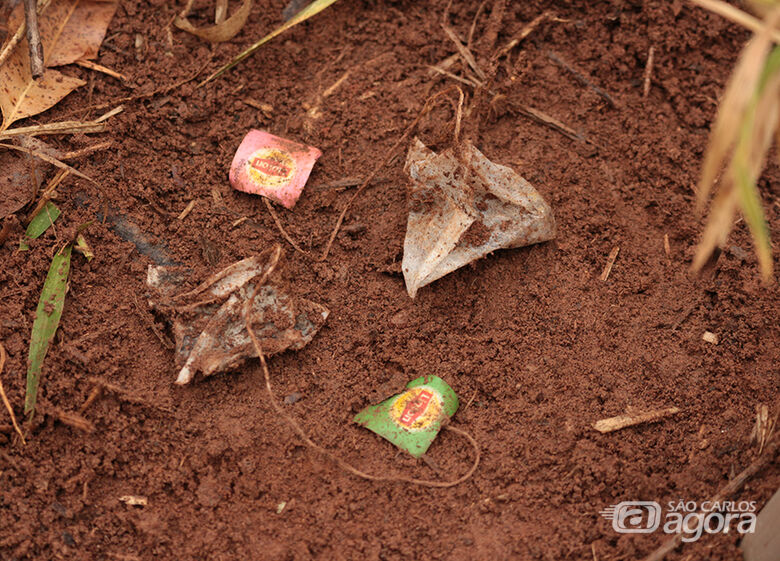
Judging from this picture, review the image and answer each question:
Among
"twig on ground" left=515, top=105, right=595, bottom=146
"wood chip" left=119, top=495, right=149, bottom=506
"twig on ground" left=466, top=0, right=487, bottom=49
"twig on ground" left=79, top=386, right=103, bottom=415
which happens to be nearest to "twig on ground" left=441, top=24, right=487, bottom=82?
"twig on ground" left=466, top=0, right=487, bottom=49

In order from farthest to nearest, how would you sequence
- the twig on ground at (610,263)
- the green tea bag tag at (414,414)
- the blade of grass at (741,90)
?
the twig on ground at (610,263) → the green tea bag tag at (414,414) → the blade of grass at (741,90)

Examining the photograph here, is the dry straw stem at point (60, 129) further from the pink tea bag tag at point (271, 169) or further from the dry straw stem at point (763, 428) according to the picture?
the dry straw stem at point (763, 428)

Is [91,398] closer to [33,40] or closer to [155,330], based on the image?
[155,330]

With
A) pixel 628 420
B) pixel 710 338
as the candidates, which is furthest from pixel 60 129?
pixel 710 338

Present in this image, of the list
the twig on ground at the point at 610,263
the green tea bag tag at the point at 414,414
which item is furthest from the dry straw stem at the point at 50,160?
the twig on ground at the point at 610,263

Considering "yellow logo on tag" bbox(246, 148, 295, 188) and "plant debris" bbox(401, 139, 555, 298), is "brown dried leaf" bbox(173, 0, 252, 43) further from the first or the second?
"plant debris" bbox(401, 139, 555, 298)
